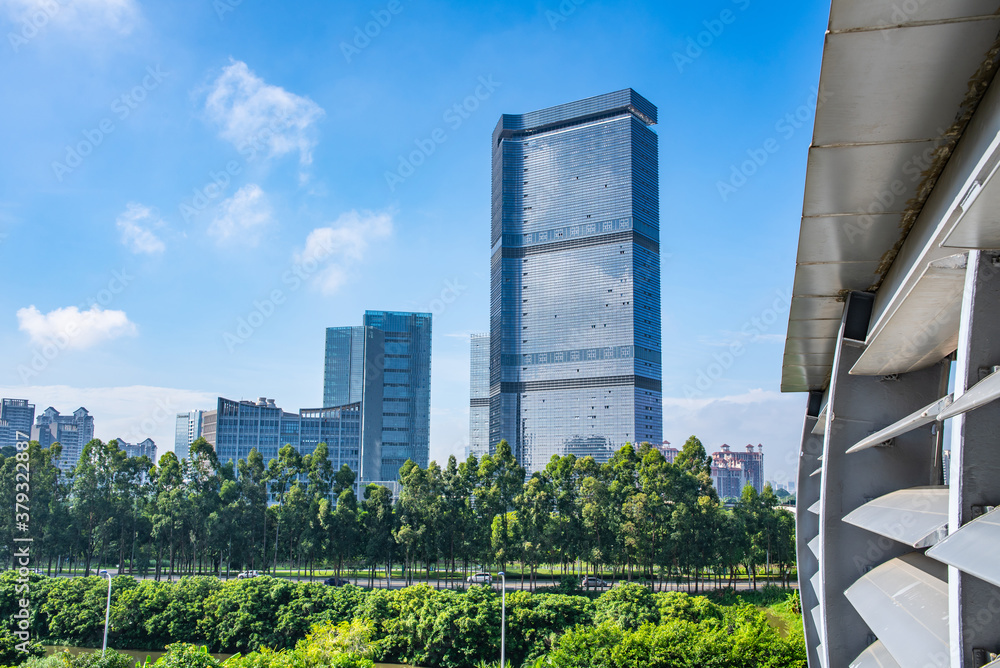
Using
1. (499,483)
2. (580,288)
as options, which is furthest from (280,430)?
(499,483)

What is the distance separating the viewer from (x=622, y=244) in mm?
99312

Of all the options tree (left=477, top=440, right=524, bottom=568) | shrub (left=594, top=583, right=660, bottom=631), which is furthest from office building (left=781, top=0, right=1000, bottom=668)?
tree (left=477, top=440, right=524, bottom=568)

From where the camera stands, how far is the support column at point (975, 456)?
2.14 metres

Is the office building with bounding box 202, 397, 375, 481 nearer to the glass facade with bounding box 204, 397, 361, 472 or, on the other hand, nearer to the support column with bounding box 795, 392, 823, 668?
the glass facade with bounding box 204, 397, 361, 472

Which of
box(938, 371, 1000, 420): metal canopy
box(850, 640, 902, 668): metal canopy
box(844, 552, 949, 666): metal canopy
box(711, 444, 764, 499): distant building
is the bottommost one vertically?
box(711, 444, 764, 499): distant building

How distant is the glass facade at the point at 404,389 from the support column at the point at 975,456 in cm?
10444

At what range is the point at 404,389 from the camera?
108 meters

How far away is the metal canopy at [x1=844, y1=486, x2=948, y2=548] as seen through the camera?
111 inches

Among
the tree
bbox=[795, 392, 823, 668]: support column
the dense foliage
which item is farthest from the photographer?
the tree

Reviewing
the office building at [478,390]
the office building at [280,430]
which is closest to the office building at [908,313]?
the office building at [280,430]

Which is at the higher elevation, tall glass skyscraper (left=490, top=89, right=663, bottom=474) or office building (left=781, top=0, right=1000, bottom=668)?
tall glass skyscraper (left=490, top=89, right=663, bottom=474)

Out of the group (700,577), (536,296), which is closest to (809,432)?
(700,577)

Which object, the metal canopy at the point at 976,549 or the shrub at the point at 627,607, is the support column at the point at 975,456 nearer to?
the metal canopy at the point at 976,549

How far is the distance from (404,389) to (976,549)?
107174 mm
